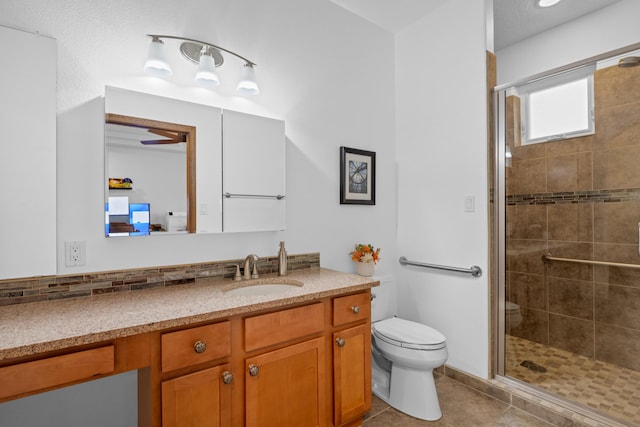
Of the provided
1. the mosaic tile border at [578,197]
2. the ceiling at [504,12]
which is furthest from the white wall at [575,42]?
the mosaic tile border at [578,197]

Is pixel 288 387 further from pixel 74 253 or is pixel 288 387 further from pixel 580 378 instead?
pixel 580 378

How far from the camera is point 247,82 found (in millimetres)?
1906

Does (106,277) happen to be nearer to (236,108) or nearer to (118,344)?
(118,344)

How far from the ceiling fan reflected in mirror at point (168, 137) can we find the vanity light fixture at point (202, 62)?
0.29 m

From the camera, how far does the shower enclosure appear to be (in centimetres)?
186

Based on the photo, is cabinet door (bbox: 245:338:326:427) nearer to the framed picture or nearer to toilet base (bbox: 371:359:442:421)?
toilet base (bbox: 371:359:442:421)

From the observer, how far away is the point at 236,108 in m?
1.95

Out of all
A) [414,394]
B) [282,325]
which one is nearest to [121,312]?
[282,325]

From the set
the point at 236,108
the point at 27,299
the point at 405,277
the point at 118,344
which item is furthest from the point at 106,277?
the point at 405,277

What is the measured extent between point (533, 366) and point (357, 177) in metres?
1.74

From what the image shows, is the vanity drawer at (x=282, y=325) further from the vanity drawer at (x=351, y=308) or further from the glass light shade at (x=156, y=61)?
the glass light shade at (x=156, y=61)

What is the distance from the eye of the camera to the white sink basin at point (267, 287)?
183 cm

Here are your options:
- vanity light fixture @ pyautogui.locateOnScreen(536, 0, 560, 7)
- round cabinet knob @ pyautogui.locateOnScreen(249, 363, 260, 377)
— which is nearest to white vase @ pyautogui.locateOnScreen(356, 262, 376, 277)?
round cabinet knob @ pyautogui.locateOnScreen(249, 363, 260, 377)

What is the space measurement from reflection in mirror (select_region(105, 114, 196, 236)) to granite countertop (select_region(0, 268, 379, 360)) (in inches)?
13.2
